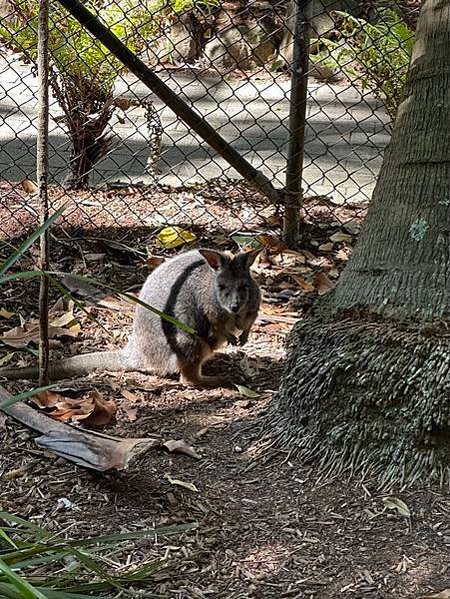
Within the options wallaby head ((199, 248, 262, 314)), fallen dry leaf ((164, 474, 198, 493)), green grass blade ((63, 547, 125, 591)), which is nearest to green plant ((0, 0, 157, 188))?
wallaby head ((199, 248, 262, 314))

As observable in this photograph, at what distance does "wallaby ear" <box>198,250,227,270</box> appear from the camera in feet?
16.2

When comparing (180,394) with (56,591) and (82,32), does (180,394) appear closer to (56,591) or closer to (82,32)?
(56,591)

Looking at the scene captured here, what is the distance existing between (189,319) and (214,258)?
1.14 feet

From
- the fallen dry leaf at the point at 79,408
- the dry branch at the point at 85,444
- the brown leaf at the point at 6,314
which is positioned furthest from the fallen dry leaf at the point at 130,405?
the brown leaf at the point at 6,314

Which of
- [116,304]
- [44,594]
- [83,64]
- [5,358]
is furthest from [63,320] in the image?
[44,594]

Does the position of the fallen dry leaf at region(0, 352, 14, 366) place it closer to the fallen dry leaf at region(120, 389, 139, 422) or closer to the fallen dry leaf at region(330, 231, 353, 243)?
the fallen dry leaf at region(120, 389, 139, 422)

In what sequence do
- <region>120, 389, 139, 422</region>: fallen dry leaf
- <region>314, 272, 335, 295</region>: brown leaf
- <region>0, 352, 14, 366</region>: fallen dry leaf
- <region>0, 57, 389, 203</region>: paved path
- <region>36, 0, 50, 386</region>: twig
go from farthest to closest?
<region>0, 57, 389, 203</region>: paved path < <region>314, 272, 335, 295</region>: brown leaf < <region>0, 352, 14, 366</region>: fallen dry leaf < <region>120, 389, 139, 422</region>: fallen dry leaf < <region>36, 0, 50, 386</region>: twig

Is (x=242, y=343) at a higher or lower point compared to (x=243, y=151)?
lower

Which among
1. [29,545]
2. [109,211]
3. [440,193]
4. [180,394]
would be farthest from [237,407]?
[109,211]

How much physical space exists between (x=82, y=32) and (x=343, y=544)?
4371 mm

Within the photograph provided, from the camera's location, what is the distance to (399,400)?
326 centimetres

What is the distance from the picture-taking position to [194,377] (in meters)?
4.80

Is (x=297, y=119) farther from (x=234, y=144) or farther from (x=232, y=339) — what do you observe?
(x=234, y=144)

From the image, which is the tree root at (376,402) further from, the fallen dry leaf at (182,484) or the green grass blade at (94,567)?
the green grass blade at (94,567)
